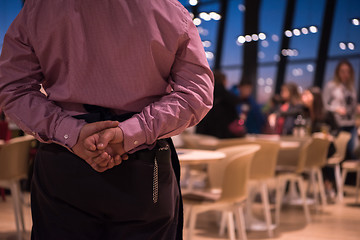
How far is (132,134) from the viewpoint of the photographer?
1.19 meters

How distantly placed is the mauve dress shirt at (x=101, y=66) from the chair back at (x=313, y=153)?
4284 millimetres

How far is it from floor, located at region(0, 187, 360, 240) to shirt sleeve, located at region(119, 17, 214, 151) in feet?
10.5

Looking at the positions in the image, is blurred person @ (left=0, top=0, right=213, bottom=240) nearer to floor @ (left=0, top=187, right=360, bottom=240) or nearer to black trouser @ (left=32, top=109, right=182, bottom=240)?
black trouser @ (left=32, top=109, right=182, bottom=240)

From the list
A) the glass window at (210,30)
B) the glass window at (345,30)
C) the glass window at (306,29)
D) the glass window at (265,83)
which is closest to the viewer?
the glass window at (345,30)

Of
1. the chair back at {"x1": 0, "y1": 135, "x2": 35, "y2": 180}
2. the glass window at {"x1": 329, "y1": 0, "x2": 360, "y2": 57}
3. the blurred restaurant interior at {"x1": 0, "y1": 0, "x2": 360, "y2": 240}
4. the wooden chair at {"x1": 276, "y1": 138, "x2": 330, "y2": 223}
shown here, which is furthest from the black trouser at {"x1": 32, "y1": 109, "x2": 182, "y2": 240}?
the glass window at {"x1": 329, "y1": 0, "x2": 360, "y2": 57}

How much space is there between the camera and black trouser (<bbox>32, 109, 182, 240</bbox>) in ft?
3.89

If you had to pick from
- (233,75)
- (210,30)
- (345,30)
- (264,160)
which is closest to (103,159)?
(264,160)

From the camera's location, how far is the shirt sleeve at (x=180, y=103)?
121 cm

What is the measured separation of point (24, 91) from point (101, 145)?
0.94 feet

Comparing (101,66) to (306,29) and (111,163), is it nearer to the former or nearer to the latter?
(111,163)

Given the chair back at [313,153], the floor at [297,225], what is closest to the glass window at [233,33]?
the chair back at [313,153]

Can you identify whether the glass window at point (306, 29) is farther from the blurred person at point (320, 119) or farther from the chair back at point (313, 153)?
the chair back at point (313, 153)

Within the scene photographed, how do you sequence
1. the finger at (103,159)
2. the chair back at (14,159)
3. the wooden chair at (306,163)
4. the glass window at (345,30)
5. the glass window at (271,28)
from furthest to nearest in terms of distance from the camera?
the glass window at (271,28) → the glass window at (345,30) → the wooden chair at (306,163) → the chair back at (14,159) → the finger at (103,159)

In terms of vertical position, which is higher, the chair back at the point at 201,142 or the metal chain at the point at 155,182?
the metal chain at the point at 155,182
